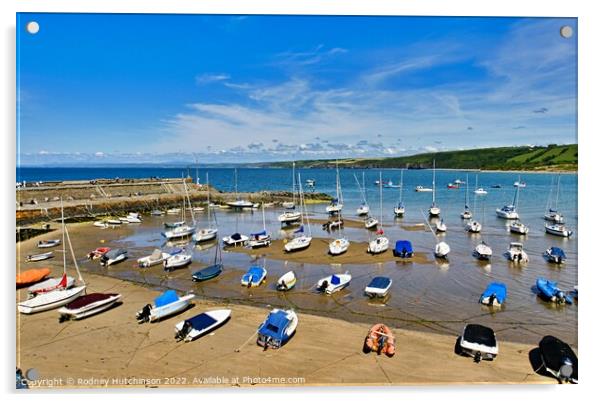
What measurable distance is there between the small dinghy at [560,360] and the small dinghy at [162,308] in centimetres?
828

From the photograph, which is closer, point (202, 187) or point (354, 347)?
point (354, 347)

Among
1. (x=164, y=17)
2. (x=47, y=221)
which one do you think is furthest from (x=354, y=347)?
(x=47, y=221)

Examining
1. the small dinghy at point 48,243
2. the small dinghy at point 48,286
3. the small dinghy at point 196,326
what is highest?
the small dinghy at point 48,243

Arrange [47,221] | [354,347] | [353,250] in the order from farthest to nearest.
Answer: [47,221] < [353,250] < [354,347]

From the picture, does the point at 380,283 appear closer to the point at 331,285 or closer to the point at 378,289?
the point at 378,289

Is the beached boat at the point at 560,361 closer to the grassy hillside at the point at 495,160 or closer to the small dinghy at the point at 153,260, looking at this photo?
the grassy hillside at the point at 495,160

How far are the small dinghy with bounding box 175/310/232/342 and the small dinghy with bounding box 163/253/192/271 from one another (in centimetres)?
650

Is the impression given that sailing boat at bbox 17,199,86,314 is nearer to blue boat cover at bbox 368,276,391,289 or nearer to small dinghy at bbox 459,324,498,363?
blue boat cover at bbox 368,276,391,289

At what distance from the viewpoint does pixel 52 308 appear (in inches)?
384

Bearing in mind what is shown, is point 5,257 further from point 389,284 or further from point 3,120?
point 389,284

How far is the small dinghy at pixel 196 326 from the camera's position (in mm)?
8391

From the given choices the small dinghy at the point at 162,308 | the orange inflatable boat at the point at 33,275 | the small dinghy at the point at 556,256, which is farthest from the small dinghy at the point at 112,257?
the small dinghy at the point at 556,256

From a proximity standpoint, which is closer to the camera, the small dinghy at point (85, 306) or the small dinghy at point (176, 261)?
the small dinghy at point (85, 306)

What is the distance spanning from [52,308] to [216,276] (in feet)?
17.7
